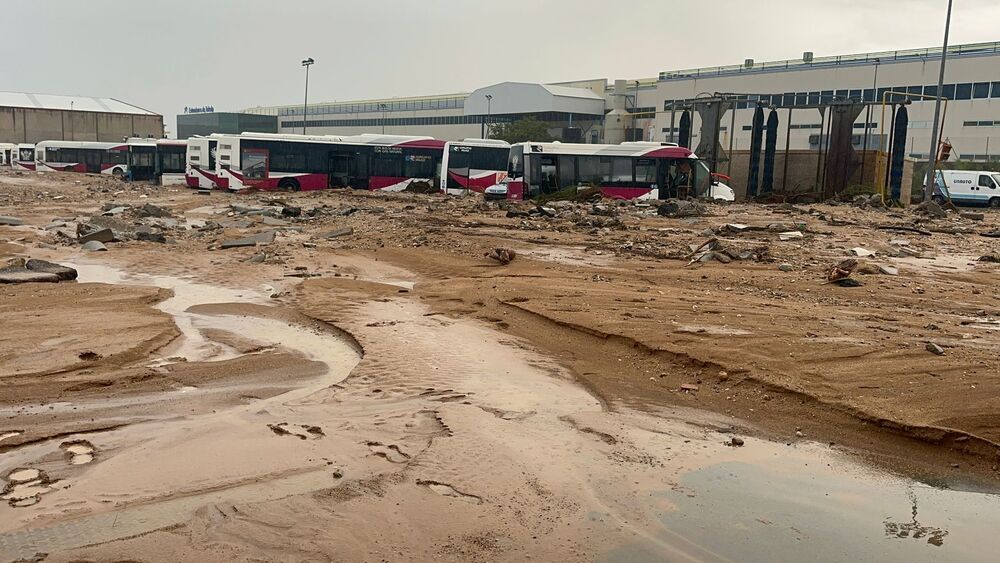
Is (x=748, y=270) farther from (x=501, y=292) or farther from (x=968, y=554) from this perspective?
(x=968, y=554)

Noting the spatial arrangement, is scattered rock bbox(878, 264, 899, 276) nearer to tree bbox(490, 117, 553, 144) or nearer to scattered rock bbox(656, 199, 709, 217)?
scattered rock bbox(656, 199, 709, 217)

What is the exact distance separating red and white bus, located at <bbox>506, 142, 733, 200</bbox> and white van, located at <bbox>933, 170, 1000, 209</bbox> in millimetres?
14976

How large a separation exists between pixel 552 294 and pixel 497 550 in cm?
725

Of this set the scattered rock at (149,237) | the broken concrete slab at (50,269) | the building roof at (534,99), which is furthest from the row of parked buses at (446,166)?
the building roof at (534,99)

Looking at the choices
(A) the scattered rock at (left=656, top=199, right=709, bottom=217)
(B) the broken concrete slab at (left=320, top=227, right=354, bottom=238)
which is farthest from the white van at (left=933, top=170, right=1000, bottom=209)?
(B) the broken concrete slab at (left=320, top=227, right=354, bottom=238)

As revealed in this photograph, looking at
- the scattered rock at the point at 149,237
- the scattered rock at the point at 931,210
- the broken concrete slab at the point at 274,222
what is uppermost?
the scattered rock at the point at 931,210

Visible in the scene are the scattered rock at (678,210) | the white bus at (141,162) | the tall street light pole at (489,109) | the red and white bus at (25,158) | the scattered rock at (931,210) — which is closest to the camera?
the scattered rock at (678,210)

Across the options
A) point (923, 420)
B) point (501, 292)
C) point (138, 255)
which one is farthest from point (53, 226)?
point (923, 420)

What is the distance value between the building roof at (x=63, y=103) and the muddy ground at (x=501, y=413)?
9261 cm

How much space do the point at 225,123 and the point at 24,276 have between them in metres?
97.3

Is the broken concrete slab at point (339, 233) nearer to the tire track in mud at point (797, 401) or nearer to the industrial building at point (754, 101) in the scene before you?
the tire track in mud at point (797, 401)

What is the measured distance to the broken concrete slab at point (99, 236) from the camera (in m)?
18.3

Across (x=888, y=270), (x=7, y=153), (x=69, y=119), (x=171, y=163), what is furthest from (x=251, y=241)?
(x=69, y=119)

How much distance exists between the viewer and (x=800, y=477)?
5789 mm
